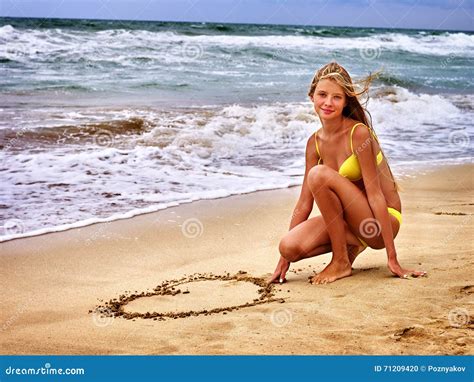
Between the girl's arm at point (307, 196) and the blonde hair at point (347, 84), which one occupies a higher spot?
the blonde hair at point (347, 84)

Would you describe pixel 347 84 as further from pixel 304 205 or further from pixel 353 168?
pixel 304 205

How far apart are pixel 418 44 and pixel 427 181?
30.6 metres

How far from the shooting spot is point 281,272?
4.05 m

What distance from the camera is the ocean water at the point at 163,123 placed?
6.61 m

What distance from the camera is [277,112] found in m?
11.8

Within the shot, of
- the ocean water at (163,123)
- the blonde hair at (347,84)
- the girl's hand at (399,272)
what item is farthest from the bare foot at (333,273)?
the ocean water at (163,123)

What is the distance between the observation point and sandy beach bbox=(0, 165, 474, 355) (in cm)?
309

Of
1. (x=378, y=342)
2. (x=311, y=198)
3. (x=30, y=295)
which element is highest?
(x=311, y=198)

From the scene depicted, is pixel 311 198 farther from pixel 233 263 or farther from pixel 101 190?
pixel 101 190

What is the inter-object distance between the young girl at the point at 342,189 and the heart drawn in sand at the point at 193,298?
8.5 inches

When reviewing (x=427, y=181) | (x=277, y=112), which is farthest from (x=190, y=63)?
(x=427, y=181)

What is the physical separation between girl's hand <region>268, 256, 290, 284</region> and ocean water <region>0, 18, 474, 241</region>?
83.4 inches

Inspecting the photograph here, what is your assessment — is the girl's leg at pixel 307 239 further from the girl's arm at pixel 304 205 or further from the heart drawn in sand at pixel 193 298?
the heart drawn in sand at pixel 193 298

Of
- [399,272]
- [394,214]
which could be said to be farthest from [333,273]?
[394,214]
